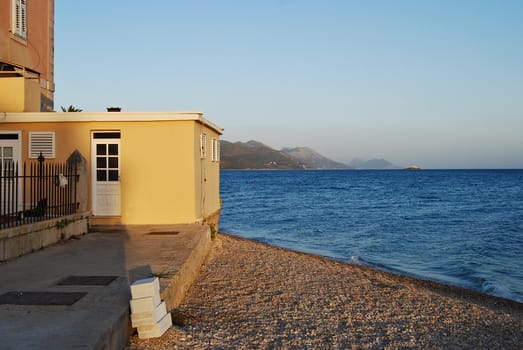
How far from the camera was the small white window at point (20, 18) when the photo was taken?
1701 cm

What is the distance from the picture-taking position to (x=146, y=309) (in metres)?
5.53

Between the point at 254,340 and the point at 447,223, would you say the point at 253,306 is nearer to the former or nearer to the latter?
the point at 254,340

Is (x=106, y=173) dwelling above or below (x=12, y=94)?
below

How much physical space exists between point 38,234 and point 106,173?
3.96 metres

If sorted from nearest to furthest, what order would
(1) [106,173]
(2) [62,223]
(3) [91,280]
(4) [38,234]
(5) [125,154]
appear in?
(3) [91,280] < (4) [38,234] < (2) [62,223] < (5) [125,154] < (1) [106,173]

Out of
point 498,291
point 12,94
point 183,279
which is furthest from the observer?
point 12,94

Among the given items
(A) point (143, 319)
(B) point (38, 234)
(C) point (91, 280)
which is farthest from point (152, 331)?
(B) point (38, 234)

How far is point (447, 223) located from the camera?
2734 centimetres

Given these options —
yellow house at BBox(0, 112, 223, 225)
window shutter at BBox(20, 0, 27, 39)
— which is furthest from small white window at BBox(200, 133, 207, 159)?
window shutter at BBox(20, 0, 27, 39)

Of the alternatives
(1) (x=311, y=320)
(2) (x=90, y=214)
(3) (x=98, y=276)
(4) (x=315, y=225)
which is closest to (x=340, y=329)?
(1) (x=311, y=320)

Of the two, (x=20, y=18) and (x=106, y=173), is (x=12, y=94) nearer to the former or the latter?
(x=106, y=173)

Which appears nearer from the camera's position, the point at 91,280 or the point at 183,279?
the point at 91,280

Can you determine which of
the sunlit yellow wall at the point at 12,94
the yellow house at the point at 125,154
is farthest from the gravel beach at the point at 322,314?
the sunlit yellow wall at the point at 12,94

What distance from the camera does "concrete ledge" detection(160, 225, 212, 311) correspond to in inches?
259
